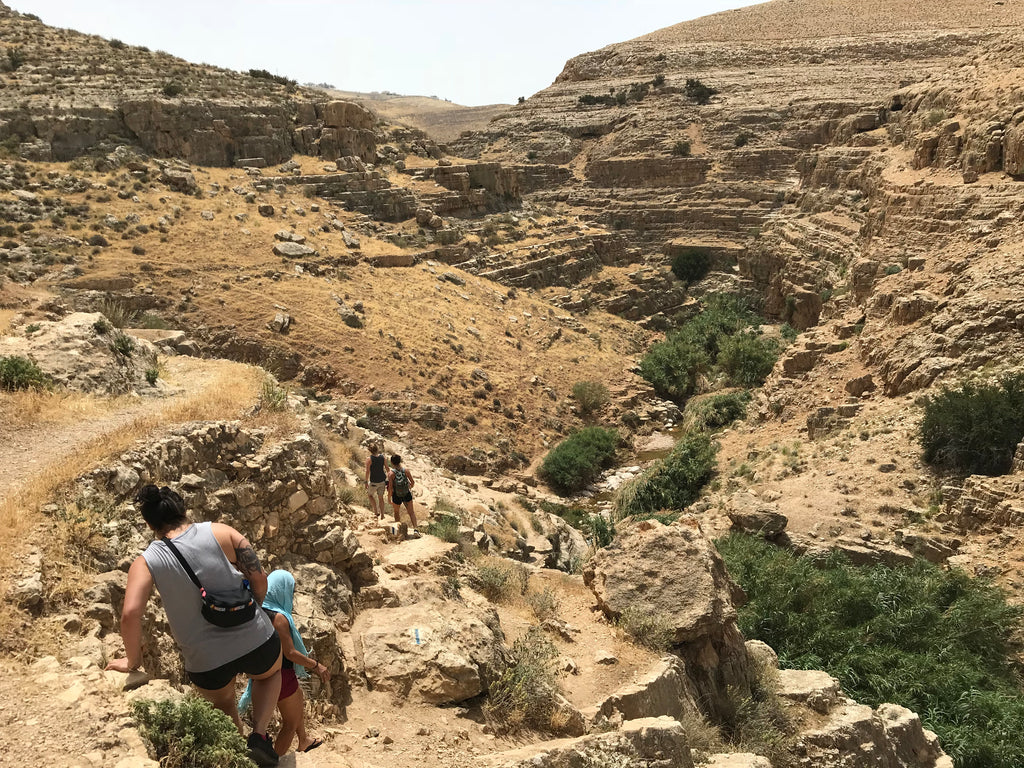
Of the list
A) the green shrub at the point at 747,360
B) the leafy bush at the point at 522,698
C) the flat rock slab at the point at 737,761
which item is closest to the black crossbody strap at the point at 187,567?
the leafy bush at the point at 522,698

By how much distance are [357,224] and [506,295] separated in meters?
6.13

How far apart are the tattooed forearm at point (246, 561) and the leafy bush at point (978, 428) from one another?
512 inches

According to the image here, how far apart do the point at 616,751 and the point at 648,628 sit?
2690mm

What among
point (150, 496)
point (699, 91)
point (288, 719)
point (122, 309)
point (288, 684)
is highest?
point (699, 91)

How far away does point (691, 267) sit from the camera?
1490 inches

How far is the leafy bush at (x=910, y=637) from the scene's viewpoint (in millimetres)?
9492

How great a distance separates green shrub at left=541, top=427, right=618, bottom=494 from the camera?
72.1 ft

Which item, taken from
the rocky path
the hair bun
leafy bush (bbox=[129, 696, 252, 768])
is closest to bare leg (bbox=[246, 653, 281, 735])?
leafy bush (bbox=[129, 696, 252, 768])

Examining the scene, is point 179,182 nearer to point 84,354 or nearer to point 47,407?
point 84,354

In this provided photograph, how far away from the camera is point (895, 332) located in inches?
734

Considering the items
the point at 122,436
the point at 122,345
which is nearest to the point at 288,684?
the point at 122,436

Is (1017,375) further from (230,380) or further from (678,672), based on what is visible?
(230,380)

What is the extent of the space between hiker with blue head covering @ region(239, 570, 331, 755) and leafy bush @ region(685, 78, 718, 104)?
152ft

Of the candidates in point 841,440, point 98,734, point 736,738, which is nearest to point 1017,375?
point 841,440
